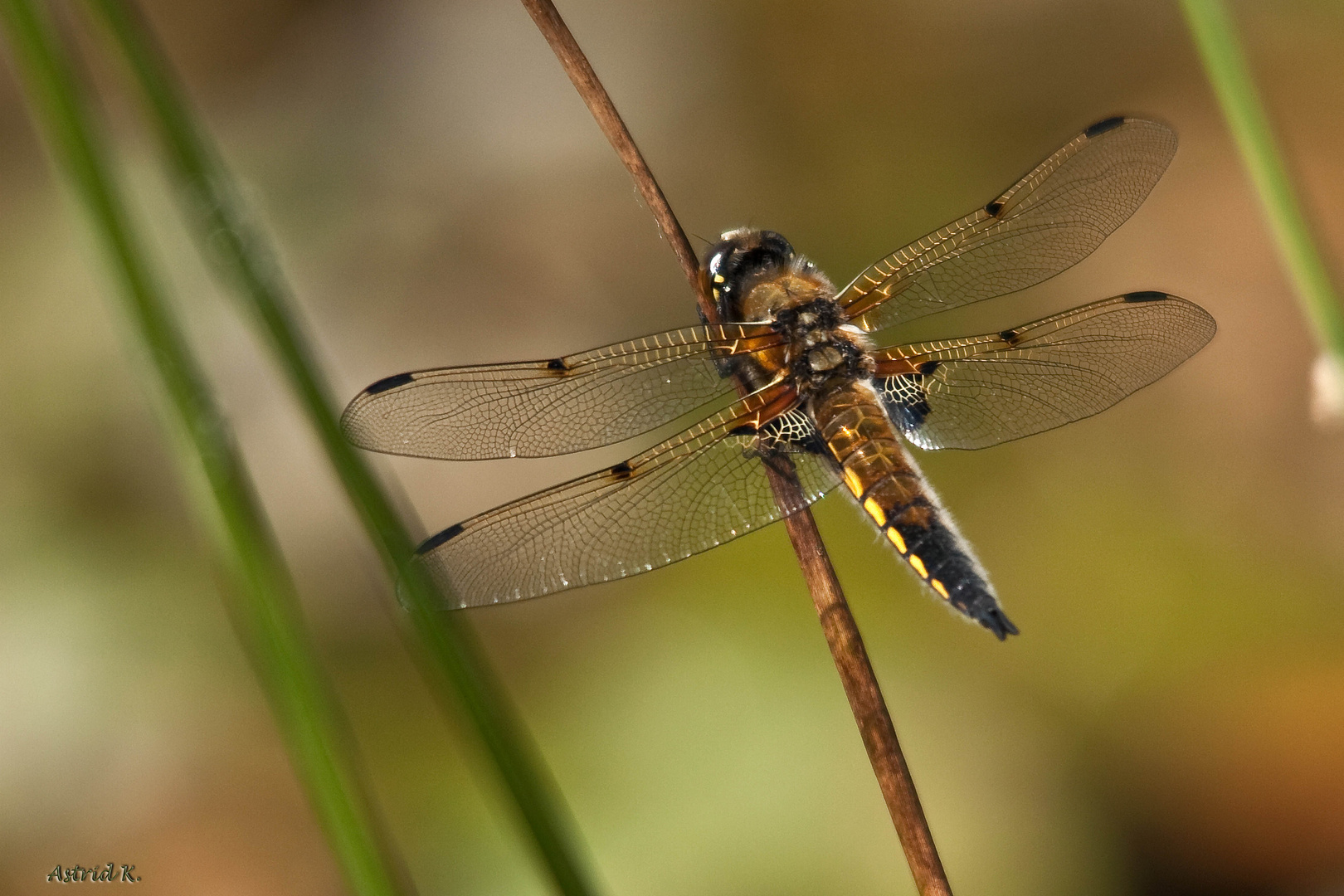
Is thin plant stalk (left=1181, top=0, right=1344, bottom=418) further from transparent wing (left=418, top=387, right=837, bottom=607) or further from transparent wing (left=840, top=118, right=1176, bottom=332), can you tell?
transparent wing (left=840, top=118, right=1176, bottom=332)

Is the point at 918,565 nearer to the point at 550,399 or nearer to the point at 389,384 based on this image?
the point at 550,399

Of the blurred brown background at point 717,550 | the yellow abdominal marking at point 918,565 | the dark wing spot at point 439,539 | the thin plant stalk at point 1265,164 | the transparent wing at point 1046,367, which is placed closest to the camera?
the thin plant stalk at point 1265,164

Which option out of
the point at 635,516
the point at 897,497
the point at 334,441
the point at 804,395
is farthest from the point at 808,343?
the point at 334,441

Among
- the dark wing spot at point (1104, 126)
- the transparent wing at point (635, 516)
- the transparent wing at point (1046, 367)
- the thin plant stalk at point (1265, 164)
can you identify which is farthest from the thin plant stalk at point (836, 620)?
the dark wing spot at point (1104, 126)

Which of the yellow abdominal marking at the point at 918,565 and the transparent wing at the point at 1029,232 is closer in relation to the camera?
the yellow abdominal marking at the point at 918,565

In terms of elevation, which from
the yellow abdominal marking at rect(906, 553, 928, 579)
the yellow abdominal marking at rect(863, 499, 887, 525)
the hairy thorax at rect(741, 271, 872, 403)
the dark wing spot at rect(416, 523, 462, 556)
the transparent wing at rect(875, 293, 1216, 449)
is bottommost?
the yellow abdominal marking at rect(906, 553, 928, 579)

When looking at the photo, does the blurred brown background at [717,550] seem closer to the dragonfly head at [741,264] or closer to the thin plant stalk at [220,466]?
the dragonfly head at [741,264]

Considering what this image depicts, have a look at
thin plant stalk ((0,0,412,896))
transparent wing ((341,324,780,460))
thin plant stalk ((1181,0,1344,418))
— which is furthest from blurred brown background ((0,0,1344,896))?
thin plant stalk ((0,0,412,896))
